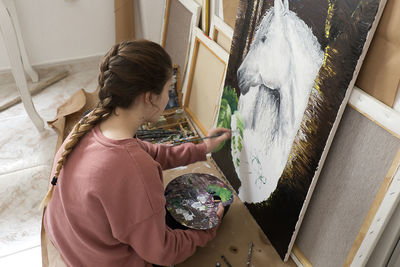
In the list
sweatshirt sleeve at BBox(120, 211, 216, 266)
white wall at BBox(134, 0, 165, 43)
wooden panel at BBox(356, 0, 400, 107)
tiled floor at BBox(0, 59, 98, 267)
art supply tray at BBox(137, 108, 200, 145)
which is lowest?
tiled floor at BBox(0, 59, 98, 267)

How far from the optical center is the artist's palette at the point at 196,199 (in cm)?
142

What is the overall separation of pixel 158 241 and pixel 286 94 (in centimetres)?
65

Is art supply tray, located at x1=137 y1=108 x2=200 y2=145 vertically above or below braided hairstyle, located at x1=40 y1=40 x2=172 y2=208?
below

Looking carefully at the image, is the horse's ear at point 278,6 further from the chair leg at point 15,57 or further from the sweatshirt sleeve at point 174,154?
the chair leg at point 15,57

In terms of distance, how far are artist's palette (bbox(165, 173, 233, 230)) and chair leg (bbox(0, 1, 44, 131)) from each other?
3.84ft

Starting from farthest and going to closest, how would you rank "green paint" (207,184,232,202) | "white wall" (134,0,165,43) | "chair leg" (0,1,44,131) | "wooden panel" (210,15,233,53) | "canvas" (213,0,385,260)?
"white wall" (134,0,165,43) → "chair leg" (0,1,44,131) → "wooden panel" (210,15,233,53) → "green paint" (207,184,232,202) → "canvas" (213,0,385,260)

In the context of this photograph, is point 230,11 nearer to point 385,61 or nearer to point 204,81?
point 204,81

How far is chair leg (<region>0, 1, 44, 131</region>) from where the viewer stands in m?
1.92

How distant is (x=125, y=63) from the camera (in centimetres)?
103

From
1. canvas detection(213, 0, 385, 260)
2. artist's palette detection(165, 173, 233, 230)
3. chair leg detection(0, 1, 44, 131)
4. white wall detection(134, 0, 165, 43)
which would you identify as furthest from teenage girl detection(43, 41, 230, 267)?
white wall detection(134, 0, 165, 43)

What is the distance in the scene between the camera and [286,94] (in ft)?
4.11

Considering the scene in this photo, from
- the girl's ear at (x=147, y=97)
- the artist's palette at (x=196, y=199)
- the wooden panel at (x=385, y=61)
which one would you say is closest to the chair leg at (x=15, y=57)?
the artist's palette at (x=196, y=199)

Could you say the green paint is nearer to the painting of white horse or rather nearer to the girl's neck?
the painting of white horse

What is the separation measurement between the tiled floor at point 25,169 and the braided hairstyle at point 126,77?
2.50 feet
